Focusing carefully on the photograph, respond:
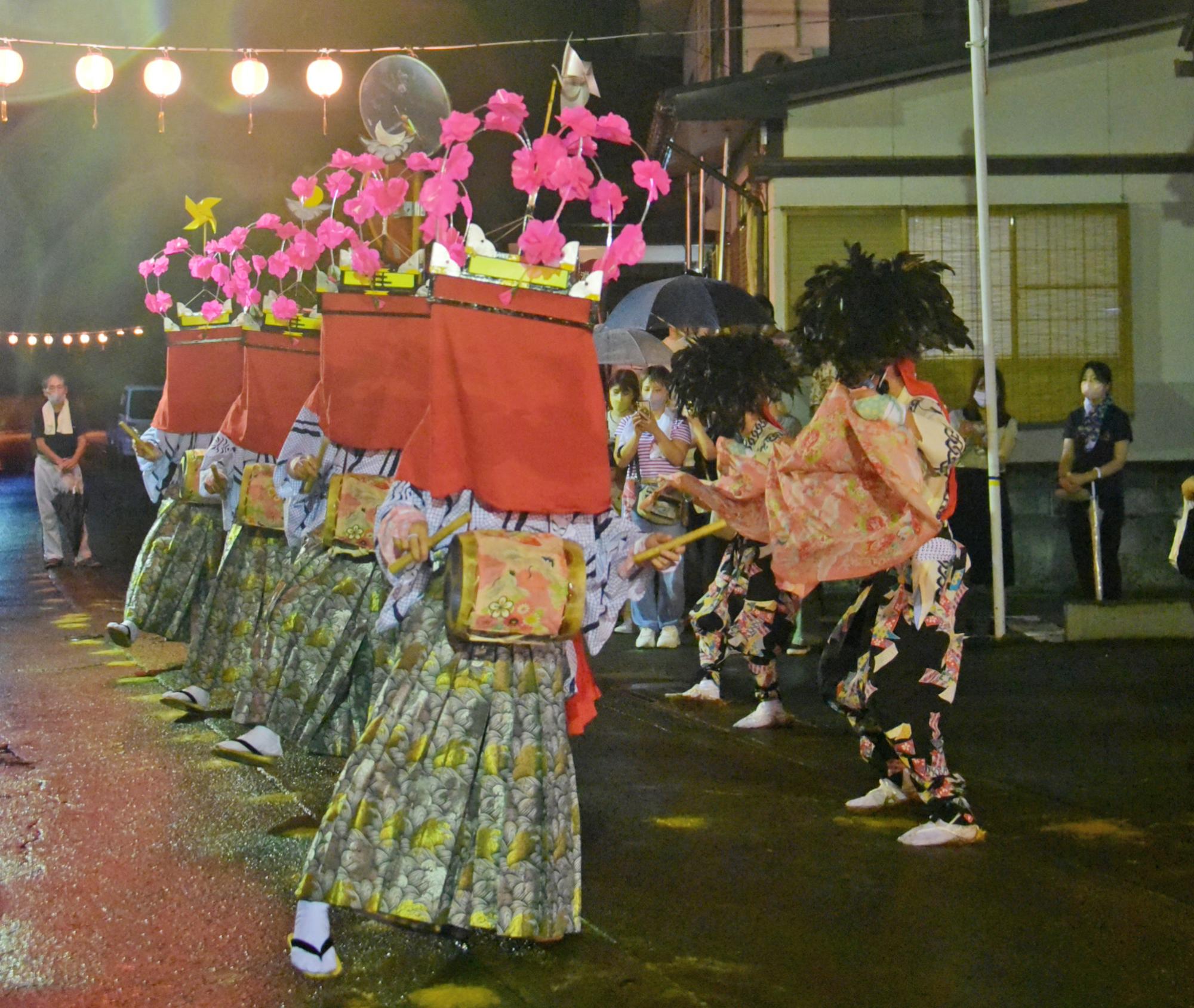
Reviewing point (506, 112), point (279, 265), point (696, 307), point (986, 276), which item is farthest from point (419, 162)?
point (696, 307)

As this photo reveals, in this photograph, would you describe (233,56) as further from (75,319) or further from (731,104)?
(75,319)

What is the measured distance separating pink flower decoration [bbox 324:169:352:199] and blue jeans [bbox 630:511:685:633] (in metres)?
4.39

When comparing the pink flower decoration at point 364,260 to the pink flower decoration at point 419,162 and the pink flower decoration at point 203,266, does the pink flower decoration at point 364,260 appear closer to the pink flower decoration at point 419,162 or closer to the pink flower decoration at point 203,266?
the pink flower decoration at point 419,162

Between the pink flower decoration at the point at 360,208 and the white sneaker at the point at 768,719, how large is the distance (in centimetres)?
346

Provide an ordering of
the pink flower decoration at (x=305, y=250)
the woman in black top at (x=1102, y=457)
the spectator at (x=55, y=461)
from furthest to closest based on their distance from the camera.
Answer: the spectator at (x=55, y=461), the woman in black top at (x=1102, y=457), the pink flower decoration at (x=305, y=250)

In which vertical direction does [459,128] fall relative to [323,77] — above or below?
below

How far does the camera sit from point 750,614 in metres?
7.81

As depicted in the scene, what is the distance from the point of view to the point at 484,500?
4.58 m

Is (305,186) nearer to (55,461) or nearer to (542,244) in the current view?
(542,244)

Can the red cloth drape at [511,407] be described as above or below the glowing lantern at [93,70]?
below

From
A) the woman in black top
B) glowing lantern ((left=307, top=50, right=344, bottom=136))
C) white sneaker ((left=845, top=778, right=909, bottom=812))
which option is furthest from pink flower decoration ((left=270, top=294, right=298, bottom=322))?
glowing lantern ((left=307, top=50, right=344, bottom=136))

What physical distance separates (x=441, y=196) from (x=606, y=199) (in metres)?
0.56

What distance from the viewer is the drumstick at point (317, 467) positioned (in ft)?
22.7

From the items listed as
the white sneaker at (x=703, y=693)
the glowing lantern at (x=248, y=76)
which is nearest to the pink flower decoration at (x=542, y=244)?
the white sneaker at (x=703, y=693)
